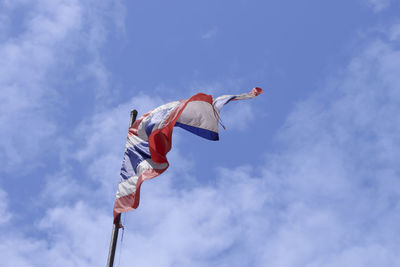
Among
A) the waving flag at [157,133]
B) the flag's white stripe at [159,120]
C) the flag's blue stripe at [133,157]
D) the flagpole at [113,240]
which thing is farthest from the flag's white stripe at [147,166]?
the flagpole at [113,240]

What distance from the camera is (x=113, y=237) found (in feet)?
44.7

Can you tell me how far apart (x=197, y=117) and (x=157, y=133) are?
1.91 meters

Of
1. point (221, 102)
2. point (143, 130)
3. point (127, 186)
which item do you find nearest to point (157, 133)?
point (143, 130)

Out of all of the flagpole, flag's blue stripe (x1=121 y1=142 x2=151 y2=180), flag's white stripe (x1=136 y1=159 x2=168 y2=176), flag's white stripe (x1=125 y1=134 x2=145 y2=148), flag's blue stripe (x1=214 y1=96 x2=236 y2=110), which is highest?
flag's blue stripe (x1=214 y1=96 x2=236 y2=110)

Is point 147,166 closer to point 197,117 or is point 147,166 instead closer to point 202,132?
point 202,132

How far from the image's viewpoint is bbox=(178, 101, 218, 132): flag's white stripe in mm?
17250

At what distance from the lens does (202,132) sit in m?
17.3

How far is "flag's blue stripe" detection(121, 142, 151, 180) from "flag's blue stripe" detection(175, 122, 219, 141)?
5.56 feet

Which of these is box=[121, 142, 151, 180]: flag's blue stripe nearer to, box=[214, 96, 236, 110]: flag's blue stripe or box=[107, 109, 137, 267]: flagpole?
box=[107, 109, 137, 267]: flagpole

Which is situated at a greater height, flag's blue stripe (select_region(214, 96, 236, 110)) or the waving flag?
flag's blue stripe (select_region(214, 96, 236, 110))

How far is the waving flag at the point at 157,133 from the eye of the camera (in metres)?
15.4

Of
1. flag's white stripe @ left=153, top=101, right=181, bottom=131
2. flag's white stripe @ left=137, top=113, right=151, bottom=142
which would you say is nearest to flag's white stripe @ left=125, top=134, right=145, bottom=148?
flag's white stripe @ left=137, top=113, right=151, bottom=142

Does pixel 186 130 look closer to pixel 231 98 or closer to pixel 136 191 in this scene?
pixel 231 98

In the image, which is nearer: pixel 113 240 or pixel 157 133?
pixel 113 240
